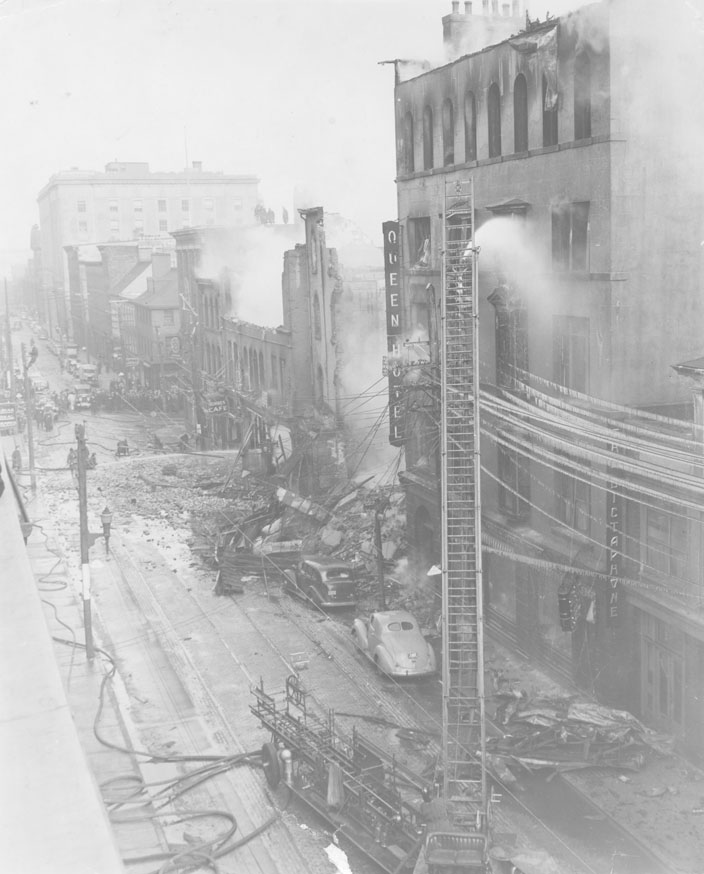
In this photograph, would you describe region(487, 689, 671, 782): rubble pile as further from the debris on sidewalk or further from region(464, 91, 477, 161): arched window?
region(464, 91, 477, 161): arched window

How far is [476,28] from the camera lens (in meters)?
30.2

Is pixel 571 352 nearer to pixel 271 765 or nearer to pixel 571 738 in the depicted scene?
pixel 571 738

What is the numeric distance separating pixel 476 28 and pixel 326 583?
16.8m

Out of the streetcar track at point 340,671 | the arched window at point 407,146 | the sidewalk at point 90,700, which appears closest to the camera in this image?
the sidewalk at point 90,700

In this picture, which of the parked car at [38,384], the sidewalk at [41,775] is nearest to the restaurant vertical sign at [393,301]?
the sidewalk at [41,775]

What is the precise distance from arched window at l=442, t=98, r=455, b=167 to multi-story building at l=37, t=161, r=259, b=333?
82479 mm

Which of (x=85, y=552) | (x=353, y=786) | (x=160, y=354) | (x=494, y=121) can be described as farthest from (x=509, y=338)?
(x=160, y=354)

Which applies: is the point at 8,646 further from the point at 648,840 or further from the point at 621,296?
the point at 621,296

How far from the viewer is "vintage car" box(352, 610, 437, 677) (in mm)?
22625

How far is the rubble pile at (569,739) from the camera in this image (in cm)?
1816

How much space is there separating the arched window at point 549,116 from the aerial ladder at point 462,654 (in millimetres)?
2884

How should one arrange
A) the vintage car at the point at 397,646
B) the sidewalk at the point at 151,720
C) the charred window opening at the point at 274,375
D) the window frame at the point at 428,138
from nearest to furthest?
the sidewalk at the point at 151,720
the vintage car at the point at 397,646
the window frame at the point at 428,138
the charred window opening at the point at 274,375

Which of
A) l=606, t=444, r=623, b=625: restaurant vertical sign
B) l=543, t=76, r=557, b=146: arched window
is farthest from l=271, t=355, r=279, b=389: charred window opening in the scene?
l=606, t=444, r=623, b=625: restaurant vertical sign

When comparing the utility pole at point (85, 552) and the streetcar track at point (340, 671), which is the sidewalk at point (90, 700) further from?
the streetcar track at point (340, 671)
